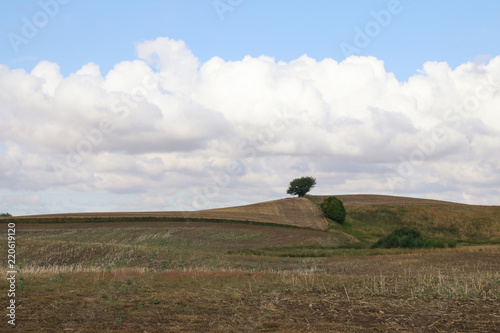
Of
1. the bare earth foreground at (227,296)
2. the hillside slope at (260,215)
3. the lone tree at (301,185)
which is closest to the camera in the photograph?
the bare earth foreground at (227,296)

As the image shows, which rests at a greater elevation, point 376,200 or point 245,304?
point 376,200

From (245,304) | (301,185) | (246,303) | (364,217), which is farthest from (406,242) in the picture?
(301,185)

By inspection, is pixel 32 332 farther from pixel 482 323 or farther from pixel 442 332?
pixel 482 323

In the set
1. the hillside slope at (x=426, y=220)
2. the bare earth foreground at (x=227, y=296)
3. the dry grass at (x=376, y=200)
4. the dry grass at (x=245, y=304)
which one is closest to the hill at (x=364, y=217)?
the hillside slope at (x=426, y=220)

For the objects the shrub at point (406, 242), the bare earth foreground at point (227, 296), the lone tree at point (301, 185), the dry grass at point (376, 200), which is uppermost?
the lone tree at point (301, 185)

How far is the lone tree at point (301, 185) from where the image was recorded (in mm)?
129500

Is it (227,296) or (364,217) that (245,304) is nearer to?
(227,296)

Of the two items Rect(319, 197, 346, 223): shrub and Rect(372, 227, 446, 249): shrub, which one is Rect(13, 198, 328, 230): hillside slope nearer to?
Rect(319, 197, 346, 223): shrub

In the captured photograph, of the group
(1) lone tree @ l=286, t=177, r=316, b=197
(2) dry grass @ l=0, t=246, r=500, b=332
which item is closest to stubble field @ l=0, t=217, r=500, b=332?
(2) dry grass @ l=0, t=246, r=500, b=332

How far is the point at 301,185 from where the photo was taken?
5108 inches

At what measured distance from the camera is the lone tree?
129500mm

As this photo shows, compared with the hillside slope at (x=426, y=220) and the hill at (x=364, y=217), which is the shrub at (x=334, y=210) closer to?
the hill at (x=364, y=217)

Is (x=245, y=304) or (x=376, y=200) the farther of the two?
(x=376, y=200)

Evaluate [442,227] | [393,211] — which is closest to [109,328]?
[442,227]
